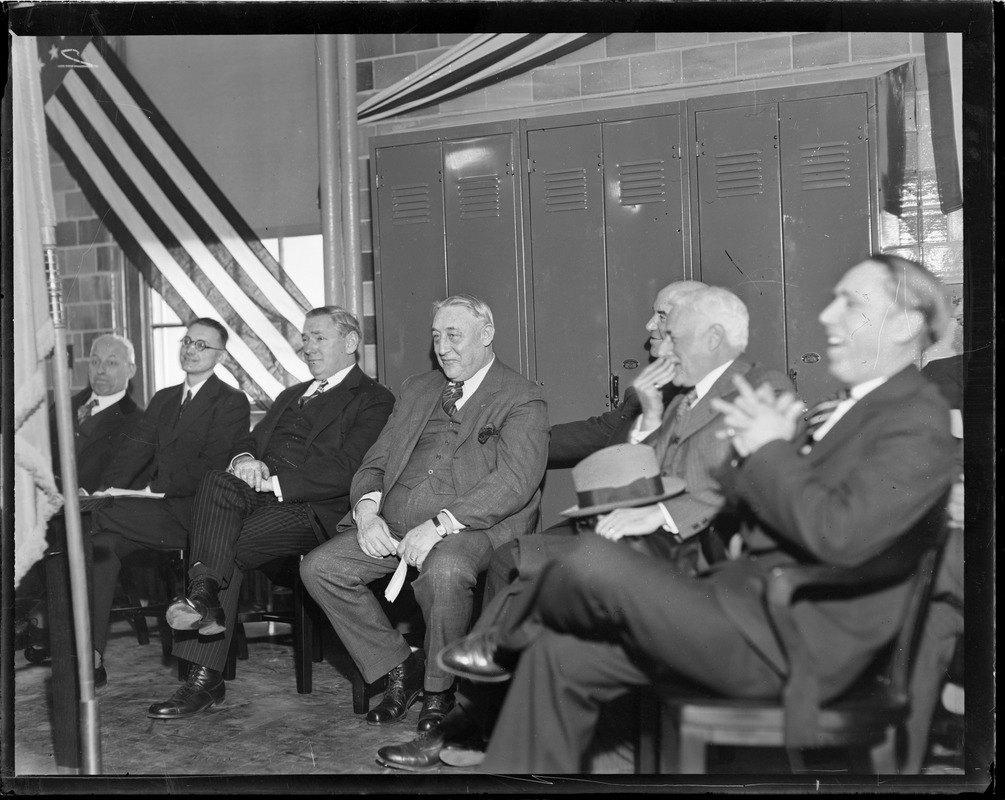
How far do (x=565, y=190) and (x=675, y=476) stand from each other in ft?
4.78

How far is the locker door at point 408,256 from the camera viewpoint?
448cm

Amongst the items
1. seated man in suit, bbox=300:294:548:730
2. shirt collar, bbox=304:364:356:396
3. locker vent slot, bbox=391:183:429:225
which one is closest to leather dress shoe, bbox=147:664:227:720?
seated man in suit, bbox=300:294:548:730

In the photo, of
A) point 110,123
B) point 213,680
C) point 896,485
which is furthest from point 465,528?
point 110,123

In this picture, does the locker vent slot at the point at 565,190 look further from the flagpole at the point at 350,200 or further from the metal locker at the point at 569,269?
the flagpole at the point at 350,200

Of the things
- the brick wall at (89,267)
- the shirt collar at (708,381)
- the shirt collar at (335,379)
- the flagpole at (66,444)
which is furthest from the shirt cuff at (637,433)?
the brick wall at (89,267)

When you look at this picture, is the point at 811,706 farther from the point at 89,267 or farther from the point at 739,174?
the point at 89,267

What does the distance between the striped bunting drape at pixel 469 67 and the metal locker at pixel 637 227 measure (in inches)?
22.3

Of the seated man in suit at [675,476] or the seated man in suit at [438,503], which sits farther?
the seated man in suit at [438,503]

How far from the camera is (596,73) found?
4.58m

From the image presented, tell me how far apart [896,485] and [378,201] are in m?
2.51

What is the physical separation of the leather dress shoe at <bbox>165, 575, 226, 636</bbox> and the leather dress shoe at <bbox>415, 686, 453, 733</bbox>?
0.86 m

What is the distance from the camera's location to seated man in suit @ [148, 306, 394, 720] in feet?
12.8

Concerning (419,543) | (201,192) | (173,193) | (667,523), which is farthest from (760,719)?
(173,193)

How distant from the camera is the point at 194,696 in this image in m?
3.89
